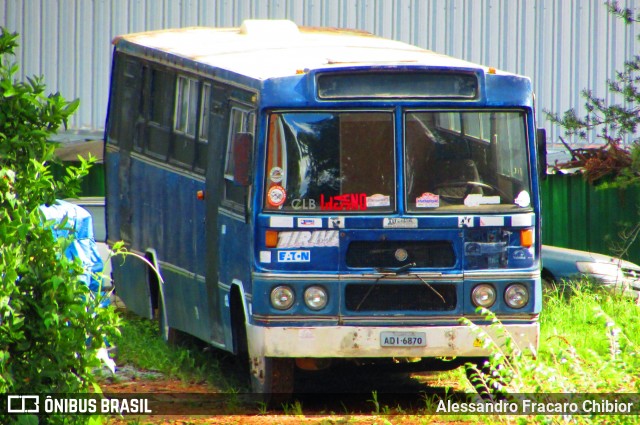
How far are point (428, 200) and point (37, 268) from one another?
3.92 meters

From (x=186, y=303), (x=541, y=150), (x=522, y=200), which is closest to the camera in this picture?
(x=522, y=200)

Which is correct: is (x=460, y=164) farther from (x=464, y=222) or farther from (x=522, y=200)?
(x=522, y=200)

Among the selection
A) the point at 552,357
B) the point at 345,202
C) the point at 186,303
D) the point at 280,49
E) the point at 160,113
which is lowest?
the point at 186,303

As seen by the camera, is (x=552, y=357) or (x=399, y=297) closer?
(x=552, y=357)

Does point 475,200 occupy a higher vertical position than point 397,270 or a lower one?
higher

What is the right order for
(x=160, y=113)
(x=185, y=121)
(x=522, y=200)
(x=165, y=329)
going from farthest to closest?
(x=165, y=329) < (x=160, y=113) < (x=185, y=121) < (x=522, y=200)

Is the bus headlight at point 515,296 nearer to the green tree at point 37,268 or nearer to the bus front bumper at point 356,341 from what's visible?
the bus front bumper at point 356,341

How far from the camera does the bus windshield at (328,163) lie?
9.67 metres

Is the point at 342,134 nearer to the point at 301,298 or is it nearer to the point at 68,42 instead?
the point at 301,298

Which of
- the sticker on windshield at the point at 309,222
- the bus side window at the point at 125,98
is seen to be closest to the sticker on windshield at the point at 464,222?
the sticker on windshield at the point at 309,222

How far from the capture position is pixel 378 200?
32.0ft

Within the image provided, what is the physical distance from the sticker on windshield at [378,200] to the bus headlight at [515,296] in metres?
1.21

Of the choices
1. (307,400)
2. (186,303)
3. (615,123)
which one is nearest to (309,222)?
(307,400)

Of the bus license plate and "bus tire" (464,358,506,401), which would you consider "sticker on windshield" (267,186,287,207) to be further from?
"bus tire" (464,358,506,401)
